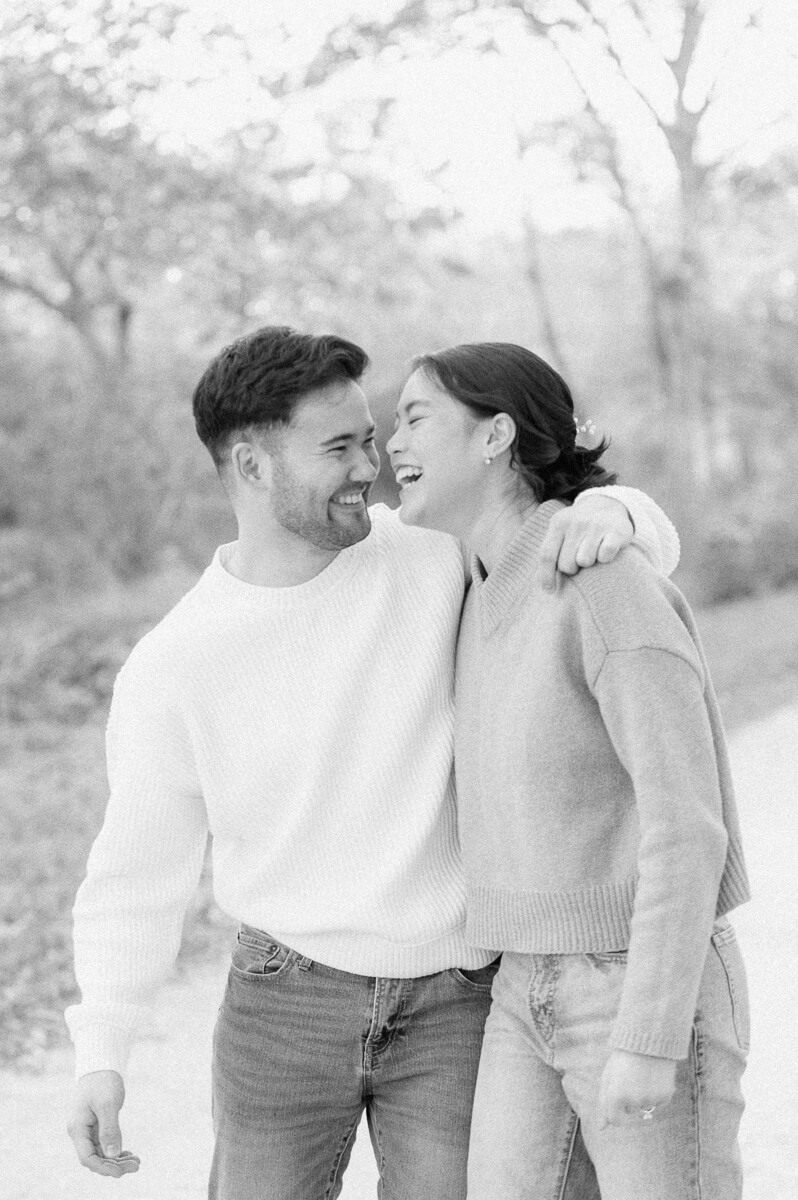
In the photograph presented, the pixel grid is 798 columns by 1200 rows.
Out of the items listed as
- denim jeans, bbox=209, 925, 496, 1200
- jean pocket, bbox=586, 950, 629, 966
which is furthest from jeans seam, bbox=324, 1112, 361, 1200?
jean pocket, bbox=586, 950, 629, 966

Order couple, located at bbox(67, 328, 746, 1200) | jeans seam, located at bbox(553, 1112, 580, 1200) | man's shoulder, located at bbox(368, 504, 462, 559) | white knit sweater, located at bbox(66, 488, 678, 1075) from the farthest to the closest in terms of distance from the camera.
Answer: man's shoulder, located at bbox(368, 504, 462, 559)
white knit sweater, located at bbox(66, 488, 678, 1075)
jeans seam, located at bbox(553, 1112, 580, 1200)
couple, located at bbox(67, 328, 746, 1200)

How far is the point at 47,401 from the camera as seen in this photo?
1434 cm

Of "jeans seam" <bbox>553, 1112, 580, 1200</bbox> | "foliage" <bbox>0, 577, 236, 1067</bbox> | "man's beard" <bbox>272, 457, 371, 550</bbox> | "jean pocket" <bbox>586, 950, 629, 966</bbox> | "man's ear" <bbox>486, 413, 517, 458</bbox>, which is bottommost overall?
"foliage" <bbox>0, 577, 236, 1067</bbox>

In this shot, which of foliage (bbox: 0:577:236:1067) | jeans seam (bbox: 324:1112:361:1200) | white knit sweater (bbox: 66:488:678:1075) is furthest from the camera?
foliage (bbox: 0:577:236:1067)

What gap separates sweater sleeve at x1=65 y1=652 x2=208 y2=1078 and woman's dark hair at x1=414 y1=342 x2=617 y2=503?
735 mm

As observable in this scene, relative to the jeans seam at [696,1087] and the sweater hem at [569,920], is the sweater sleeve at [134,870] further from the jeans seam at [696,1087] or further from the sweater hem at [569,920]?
the jeans seam at [696,1087]

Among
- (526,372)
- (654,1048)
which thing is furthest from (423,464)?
(654,1048)

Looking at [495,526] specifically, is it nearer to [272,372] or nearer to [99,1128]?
[272,372]

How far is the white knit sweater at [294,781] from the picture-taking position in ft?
8.41

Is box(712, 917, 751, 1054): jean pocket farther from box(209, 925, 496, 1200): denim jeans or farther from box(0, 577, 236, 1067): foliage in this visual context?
box(0, 577, 236, 1067): foliage

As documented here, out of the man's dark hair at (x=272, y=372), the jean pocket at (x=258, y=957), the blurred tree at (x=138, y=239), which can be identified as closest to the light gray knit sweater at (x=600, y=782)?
the jean pocket at (x=258, y=957)

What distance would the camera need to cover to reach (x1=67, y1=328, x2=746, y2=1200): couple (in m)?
2.21

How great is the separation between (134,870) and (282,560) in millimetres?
613

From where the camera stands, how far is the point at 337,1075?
2.56 metres
